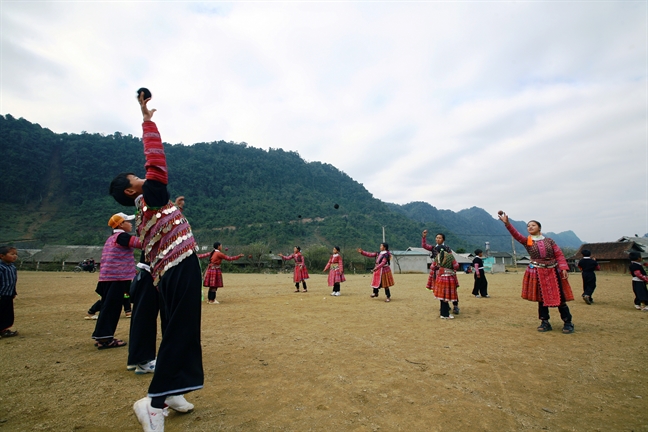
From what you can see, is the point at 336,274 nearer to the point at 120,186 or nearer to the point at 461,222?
the point at 120,186

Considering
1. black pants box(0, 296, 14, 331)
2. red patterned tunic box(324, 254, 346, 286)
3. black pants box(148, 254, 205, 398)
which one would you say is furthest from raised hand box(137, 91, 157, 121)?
red patterned tunic box(324, 254, 346, 286)

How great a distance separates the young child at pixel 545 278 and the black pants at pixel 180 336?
5299 mm

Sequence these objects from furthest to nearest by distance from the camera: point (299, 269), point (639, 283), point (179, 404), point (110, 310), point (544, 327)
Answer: point (299, 269), point (639, 283), point (544, 327), point (110, 310), point (179, 404)

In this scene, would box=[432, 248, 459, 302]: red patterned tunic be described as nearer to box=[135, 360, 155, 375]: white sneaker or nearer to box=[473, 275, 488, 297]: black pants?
box=[473, 275, 488, 297]: black pants

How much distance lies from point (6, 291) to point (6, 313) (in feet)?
1.24

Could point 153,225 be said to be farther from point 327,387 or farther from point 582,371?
point 582,371

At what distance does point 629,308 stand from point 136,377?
11.8m

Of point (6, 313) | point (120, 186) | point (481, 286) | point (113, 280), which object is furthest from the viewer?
point (481, 286)

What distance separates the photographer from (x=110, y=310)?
4797 millimetres

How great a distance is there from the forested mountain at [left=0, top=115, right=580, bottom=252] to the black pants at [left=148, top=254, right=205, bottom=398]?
55911 mm

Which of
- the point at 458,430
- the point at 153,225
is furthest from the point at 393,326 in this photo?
the point at 153,225

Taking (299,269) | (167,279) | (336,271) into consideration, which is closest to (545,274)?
(167,279)

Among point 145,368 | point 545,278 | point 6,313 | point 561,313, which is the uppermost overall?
point 545,278

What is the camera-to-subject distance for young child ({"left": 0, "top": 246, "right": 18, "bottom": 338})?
5.43 meters
